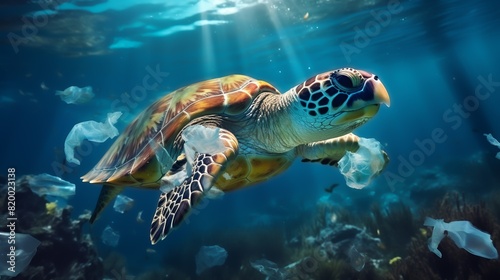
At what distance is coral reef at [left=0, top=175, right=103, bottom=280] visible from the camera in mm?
5492

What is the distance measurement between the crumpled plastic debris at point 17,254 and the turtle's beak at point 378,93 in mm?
4220

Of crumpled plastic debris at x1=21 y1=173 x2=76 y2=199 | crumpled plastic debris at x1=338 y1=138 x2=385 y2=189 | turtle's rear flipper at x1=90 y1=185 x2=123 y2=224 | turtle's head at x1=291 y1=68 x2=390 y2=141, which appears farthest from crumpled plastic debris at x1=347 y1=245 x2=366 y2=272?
crumpled plastic debris at x1=21 y1=173 x2=76 y2=199

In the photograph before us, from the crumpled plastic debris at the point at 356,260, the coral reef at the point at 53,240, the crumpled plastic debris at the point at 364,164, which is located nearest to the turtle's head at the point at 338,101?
the crumpled plastic debris at the point at 364,164

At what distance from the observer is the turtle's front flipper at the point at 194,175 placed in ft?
7.22

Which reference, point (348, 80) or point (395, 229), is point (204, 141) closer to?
point (348, 80)

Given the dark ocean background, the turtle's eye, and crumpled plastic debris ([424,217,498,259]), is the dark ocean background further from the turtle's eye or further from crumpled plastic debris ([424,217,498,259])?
the turtle's eye

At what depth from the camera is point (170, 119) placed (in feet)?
11.1

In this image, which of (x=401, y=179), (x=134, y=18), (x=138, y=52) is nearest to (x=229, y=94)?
(x=134, y=18)

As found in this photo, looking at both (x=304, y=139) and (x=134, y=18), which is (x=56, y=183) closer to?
(x=304, y=139)

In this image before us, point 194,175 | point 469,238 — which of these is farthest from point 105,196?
point 469,238

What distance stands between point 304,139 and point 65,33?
13161 millimetres

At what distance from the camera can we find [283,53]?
20.3m

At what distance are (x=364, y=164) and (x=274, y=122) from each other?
121 centimetres

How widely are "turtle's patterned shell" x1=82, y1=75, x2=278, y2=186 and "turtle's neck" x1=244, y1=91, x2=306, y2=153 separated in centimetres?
17
